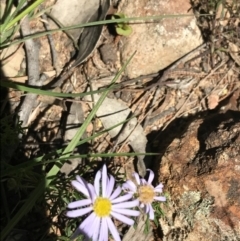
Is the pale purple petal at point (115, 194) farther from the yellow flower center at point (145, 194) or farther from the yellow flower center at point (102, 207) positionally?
the yellow flower center at point (145, 194)

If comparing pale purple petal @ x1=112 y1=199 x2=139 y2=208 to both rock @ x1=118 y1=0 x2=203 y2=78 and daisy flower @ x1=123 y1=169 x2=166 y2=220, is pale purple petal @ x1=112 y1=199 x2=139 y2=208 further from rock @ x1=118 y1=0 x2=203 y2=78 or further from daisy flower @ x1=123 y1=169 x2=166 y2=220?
rock @ x1=118 y1=0 x2=203 y2=78

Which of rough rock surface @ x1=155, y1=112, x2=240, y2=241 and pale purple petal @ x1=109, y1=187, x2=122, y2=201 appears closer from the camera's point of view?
pale purple petal @ x1=109, y1=187, x2=122, y2=201

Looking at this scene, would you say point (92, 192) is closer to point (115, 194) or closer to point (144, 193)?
point (115, 194)

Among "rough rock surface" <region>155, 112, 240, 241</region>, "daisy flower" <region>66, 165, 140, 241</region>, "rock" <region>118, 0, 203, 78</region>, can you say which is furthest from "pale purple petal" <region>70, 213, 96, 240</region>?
"rock" <region>118, 0, 203, 78</region>

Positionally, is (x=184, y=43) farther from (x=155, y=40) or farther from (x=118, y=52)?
(x=118, y=52)

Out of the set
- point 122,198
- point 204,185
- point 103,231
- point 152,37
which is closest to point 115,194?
point 122,198

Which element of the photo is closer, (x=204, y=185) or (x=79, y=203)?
(x=79, y=203)
